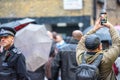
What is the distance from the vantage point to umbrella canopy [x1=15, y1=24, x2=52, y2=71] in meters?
9.88

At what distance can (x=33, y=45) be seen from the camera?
10.0 m

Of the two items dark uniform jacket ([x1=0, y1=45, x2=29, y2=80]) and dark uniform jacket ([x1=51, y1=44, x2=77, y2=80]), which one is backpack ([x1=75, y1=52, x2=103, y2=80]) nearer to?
dark uniform jacket ([x1=0, y1=45, x2=29, y2=80])

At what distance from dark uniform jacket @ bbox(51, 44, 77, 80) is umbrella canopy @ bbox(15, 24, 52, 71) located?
1.03ft

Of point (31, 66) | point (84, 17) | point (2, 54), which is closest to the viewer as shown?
point (2, 54)

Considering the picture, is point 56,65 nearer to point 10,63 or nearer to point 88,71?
point 10,63

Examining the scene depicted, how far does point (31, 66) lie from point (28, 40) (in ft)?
1.90

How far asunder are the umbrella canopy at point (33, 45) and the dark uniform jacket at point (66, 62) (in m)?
0.31

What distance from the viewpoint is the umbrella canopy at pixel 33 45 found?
9.88 metres

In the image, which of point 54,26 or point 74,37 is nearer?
point 74,37

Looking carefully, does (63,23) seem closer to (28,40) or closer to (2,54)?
(28,40)

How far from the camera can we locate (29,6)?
21.7 metres

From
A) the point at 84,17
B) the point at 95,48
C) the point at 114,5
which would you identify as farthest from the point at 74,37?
the point at 114,5

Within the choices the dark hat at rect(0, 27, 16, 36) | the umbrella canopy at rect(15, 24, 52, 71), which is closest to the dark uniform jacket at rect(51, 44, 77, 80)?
the umbrella canopy at rect(15, 24, 52, 71)

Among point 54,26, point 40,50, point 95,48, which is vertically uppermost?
point 95,48
